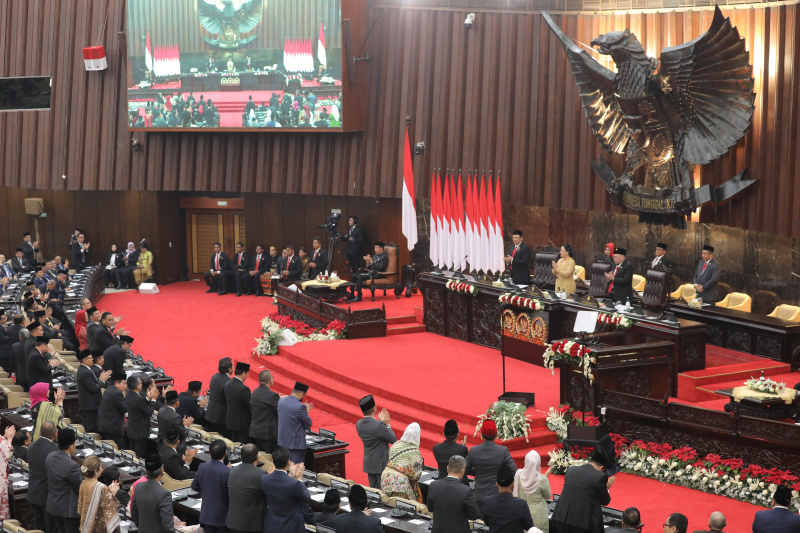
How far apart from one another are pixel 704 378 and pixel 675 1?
6.30m

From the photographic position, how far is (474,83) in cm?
1766

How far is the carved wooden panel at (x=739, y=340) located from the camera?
12438 millimetres

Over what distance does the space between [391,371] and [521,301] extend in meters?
1.97

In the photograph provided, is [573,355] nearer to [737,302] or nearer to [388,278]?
[737,302]

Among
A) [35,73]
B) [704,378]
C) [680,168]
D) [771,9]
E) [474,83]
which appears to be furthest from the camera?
[35,73]

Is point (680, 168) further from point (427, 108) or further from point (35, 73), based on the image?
point (35, 73)

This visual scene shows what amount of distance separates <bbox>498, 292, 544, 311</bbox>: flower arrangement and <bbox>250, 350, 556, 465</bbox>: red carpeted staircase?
229cm

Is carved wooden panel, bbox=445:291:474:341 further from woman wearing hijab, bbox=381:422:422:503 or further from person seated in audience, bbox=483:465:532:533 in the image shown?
person seated in audience, bbox=483:465:532:533

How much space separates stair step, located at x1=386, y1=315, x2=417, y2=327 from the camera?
15.6 meters

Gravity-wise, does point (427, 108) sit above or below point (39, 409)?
above

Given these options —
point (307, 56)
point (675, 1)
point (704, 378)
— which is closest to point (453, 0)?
point (307, 56)

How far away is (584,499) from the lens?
6.66 metres

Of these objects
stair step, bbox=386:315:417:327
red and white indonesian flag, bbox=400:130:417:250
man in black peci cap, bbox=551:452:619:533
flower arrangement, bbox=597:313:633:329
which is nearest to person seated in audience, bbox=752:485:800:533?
man in black peci cap, bbox=551:452:619:533

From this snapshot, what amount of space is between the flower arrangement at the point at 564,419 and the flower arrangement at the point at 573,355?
424mm
